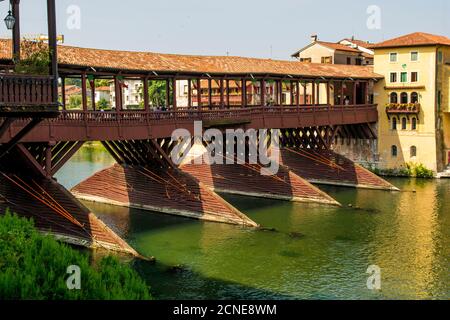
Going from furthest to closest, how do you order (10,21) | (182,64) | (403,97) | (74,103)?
1. (74,103)
2. (403,97)
3. (182,64)
4. (10,21)

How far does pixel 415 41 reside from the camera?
→ 171 ft

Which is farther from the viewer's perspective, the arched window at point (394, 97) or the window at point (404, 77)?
the arched window at point (394, 97)

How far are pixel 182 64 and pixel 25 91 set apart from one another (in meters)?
21.0

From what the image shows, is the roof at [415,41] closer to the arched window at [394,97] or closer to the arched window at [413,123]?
the arched window at [394,97]

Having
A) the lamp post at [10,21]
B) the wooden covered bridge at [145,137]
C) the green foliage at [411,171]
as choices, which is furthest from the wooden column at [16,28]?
the green foliage at [411,171]

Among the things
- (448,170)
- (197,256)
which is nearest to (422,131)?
(448,170)

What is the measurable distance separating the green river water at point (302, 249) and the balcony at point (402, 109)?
38.7 feet

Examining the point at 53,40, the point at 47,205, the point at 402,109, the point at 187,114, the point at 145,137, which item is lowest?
the point at 47,205

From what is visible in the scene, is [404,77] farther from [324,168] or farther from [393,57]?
[324,168]

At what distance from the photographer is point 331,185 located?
48.8m

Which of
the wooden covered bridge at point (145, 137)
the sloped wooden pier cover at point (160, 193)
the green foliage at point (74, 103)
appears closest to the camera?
the wooden covered bridge at point (145, 137)

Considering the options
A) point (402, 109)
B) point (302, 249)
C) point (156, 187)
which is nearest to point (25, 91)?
point (302, 249)

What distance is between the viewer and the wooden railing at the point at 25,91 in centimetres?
1678

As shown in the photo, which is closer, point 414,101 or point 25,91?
point 25,91
